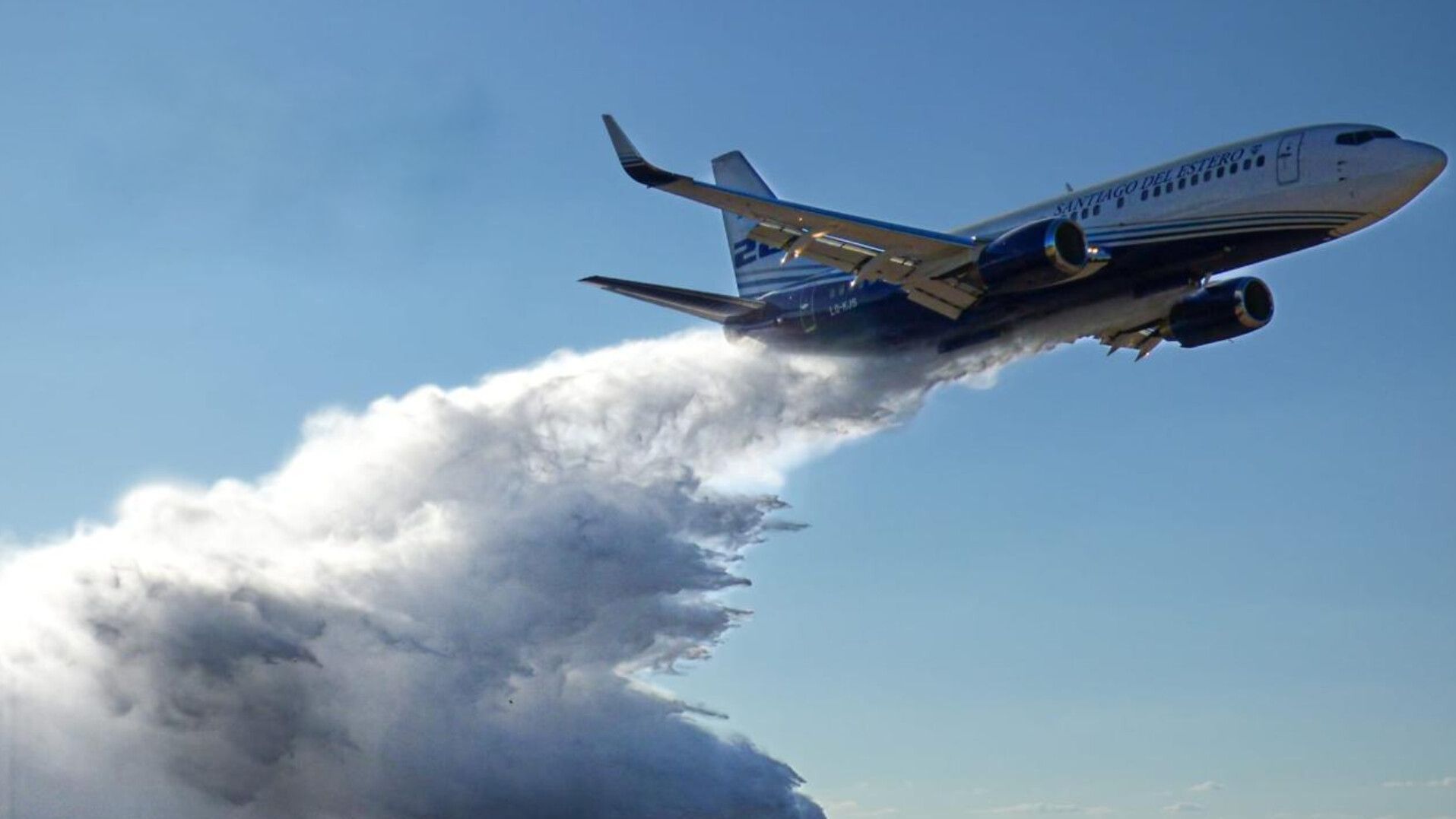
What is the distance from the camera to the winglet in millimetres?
46625

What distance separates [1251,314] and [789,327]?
1312 cm

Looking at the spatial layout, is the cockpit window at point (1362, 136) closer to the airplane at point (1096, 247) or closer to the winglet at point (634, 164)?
the airplane at point (1096, 247)

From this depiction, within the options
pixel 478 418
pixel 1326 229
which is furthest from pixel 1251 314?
pixel 478 418

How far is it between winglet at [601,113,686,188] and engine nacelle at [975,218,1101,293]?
27.2ft

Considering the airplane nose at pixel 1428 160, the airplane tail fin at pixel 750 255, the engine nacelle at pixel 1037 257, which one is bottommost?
the engine nacelle at pixel 1037 257

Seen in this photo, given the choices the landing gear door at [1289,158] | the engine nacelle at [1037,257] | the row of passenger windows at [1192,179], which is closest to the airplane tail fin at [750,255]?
the engine nacelle at [1037,257]

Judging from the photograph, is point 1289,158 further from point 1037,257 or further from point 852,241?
point 852,241

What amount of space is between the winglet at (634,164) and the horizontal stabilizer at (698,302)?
733 centimetres

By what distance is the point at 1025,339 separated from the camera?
52.4 m

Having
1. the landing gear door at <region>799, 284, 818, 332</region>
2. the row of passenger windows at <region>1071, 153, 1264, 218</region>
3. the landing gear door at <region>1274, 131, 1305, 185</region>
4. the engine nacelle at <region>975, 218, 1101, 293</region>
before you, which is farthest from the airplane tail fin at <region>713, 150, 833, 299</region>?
the landing gear door at <region>1274, 131, 1305, 185</region>

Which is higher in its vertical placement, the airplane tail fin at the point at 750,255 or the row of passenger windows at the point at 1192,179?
the airplane tail fin at the point at 750,255

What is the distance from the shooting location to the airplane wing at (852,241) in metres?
46.9

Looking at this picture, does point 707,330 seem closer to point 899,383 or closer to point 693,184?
point 899,383

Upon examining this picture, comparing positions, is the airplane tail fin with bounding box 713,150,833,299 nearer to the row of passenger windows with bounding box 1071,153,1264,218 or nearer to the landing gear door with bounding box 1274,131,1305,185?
the row of passenger windows with bounding box 1071,153,1264,218
